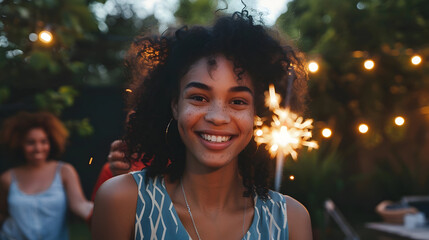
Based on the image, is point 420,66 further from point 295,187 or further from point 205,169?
point 205,169

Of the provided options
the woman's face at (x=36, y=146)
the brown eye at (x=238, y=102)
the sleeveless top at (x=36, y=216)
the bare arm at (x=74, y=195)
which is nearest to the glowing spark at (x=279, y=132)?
the brown eye at (x=238, y=102)

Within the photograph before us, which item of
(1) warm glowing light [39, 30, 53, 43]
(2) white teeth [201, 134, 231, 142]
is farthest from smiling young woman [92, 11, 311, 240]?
(1) warm glowing light [39, 30, 53, 43]

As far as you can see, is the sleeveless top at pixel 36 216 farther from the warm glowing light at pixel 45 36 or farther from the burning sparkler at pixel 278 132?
the burning sparkler at pixel 278 132

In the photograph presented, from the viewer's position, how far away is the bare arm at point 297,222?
230 centimetres

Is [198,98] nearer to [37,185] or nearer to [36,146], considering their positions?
[37,185]

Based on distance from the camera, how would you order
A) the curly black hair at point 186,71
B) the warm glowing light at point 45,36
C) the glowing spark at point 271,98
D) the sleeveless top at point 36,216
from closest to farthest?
the curly black hair at point 186,71 → the glowing spark at point 271,98 → the sleeveless top at point 36,216 → the warm glowing light at point 45,36

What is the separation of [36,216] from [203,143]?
8.52ft

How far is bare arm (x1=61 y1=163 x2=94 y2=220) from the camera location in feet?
14.0

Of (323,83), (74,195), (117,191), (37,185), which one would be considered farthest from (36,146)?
(323,83)

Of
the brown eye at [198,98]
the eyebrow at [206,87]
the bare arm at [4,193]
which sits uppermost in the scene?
the eyebrow at [206,87]

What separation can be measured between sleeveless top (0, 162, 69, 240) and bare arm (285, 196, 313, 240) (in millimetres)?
2439

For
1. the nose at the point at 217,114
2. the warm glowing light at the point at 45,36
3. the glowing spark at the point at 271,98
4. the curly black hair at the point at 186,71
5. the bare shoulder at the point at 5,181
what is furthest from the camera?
the warm glowing light at the point at 45,36

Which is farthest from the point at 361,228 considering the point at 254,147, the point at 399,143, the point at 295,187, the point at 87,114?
the point at 254,147

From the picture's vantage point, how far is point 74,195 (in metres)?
4.46
